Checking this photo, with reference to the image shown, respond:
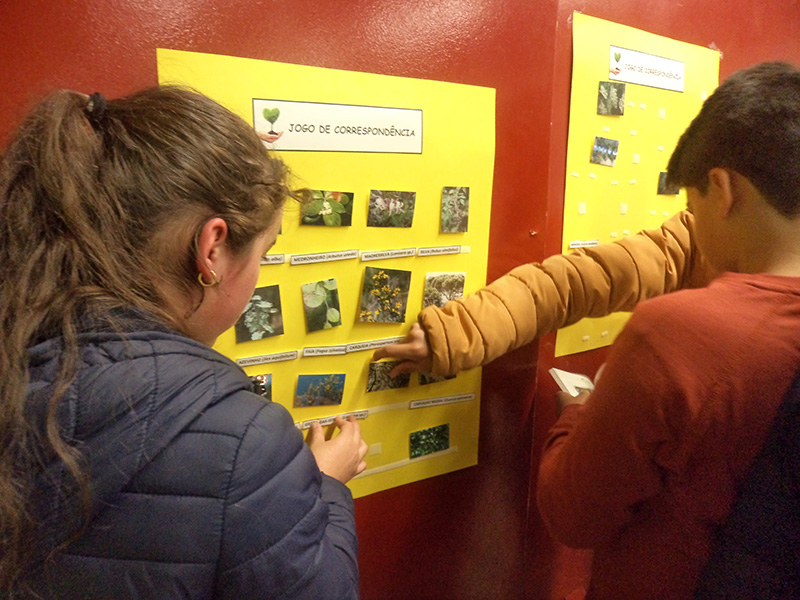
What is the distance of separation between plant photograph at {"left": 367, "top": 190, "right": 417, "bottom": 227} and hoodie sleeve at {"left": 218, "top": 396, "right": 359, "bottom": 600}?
A: 0.50m

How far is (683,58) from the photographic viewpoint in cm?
129

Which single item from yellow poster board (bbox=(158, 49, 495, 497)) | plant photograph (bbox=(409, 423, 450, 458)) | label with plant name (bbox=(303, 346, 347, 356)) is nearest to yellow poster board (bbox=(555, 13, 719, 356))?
yellow poster board (bbox=(158, 49, 495, 497))

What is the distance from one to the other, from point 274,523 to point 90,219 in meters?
0.36

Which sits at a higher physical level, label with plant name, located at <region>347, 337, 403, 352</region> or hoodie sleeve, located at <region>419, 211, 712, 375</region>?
hoodie sleeve, located at <region>419, 211, 712, 375</region>

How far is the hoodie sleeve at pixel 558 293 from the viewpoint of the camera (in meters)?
1.00

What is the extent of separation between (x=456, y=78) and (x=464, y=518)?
1.06 metres

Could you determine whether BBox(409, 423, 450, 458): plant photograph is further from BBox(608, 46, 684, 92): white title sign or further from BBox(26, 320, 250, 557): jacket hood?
BBox(608, 46, 684, 92): white title sign

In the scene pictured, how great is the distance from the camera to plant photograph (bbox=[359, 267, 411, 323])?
97cm

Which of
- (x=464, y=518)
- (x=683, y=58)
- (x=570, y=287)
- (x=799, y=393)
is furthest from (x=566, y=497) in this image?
(x=683, y=58)

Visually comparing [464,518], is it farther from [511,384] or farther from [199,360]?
[199,360]

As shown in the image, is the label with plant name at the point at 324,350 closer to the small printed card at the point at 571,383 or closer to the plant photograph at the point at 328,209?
the plant photograph at the point at 328,209

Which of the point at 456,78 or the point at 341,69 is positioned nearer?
the point at 341,69

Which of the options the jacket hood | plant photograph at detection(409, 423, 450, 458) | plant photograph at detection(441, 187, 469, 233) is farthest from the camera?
plant photograph at detection(409, 423, 450, 458)

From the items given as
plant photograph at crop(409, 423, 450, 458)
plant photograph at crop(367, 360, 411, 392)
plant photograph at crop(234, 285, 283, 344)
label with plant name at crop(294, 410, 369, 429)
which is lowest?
plant photograph at crop(409, 423, 450, 458)
